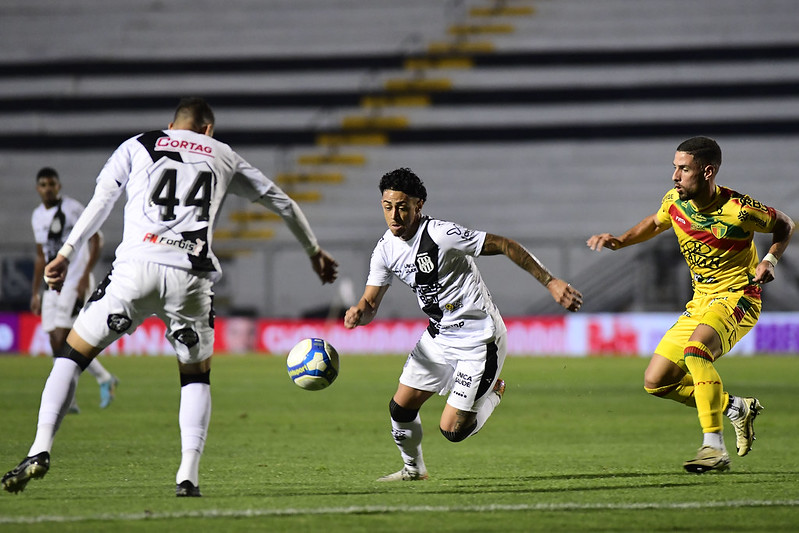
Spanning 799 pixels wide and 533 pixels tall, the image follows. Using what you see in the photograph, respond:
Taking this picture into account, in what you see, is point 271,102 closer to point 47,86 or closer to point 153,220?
point 47,86

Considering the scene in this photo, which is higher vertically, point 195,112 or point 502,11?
point 502,11

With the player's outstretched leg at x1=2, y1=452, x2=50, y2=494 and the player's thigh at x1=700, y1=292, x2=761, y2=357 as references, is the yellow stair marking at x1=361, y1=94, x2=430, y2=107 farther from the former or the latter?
the player's outstretched leg at x1=2, y1=452, x2=50, y2=494

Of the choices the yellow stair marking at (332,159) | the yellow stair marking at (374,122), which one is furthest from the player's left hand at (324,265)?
the yellow stair marking at (374,122)

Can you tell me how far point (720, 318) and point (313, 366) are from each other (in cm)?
255

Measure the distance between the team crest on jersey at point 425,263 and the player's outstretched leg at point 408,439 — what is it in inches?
31.3

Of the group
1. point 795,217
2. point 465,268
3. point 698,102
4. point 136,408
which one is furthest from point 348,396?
point 698,102

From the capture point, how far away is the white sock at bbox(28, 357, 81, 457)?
5.64m

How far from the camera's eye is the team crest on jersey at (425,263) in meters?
6.79

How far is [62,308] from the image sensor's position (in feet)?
37.8

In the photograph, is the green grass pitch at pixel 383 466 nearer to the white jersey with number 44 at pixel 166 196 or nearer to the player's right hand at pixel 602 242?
the white jersey with number 44 at pixel 166 196

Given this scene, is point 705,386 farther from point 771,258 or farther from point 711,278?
point 771,258

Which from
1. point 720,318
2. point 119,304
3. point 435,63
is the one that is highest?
point 435,63

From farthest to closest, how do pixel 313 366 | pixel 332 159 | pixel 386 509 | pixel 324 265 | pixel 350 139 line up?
pixel 350 139 < pixel 332 159 < pixel 313 366 < pixel 324 265 < pixel 386 509

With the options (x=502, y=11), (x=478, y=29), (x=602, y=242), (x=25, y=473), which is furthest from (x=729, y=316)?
(x=502, y=11)
